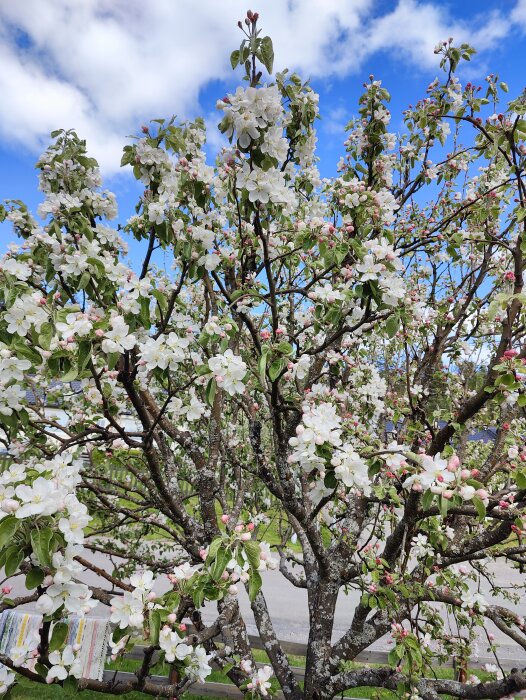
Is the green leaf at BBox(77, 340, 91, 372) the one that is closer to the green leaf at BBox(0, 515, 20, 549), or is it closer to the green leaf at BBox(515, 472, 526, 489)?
the green leaf at BBox(0, 515, 20, 549)

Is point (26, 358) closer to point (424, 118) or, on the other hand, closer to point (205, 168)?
point (205, 168)

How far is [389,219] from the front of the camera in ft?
8.79

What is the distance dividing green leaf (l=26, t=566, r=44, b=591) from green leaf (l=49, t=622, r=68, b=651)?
275 mm

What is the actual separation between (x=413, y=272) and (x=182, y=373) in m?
3.08

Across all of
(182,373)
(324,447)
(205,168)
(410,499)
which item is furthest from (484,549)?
(182,373)

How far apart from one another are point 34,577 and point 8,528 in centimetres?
24

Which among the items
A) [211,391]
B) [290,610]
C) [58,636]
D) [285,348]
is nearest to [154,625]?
[58,636]

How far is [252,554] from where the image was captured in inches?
63.6

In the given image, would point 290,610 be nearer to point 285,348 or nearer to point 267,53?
point 285,348

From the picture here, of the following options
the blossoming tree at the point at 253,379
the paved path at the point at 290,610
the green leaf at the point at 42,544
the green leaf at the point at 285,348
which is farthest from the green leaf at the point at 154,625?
the paved path at the point at 290,610

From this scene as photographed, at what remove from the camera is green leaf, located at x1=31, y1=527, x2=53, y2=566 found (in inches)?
51.5

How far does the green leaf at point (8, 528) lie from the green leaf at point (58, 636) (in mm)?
508

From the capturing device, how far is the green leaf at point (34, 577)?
4.68 ft

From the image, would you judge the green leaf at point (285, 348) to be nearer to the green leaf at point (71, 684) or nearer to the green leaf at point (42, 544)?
the green leaf at point (42, 544)
